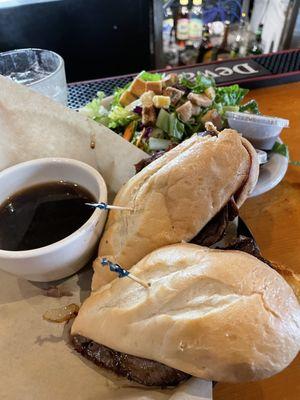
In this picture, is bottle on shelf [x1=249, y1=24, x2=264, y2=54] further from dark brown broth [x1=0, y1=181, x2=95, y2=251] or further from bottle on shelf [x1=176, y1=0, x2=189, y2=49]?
dark brown broth [x1=0, y1=181, x2=95, y2=251]

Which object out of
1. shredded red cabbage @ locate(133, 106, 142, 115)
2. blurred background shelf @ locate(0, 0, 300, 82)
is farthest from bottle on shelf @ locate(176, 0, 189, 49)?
shredded red cabbage @ locate(133, 106, 142, 115)

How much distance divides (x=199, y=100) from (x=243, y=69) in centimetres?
76

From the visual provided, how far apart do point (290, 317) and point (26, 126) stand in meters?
0.89

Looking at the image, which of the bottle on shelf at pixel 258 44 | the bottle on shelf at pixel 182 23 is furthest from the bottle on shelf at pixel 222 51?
the bottle on shelf at pixel 182 23

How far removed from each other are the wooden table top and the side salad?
1.11 feet

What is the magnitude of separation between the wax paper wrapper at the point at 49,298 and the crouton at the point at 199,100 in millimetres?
633

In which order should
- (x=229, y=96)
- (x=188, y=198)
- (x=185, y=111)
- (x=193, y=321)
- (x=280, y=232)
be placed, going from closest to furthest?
(x=193, y=321) < (x=188, y=198) < (x=280, y=232) < (x=185, y=111) < (x=229, y=96)

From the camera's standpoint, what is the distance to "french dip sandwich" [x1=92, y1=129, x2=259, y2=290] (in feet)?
2.76

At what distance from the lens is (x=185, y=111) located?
156 centimetres

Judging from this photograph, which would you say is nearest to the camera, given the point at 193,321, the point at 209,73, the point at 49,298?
the point at 193,321

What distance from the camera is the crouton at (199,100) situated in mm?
1604

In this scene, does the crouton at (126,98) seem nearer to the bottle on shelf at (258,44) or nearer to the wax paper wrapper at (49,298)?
the wax paper wrapper at (49,298)

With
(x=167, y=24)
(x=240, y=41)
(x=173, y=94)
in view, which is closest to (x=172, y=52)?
(x=167, y=24)

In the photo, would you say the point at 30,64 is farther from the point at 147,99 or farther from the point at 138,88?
the point at 147,99
